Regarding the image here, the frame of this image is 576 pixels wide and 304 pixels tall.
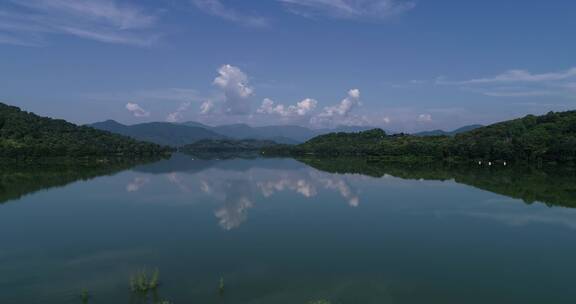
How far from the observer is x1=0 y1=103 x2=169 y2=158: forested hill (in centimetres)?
10000

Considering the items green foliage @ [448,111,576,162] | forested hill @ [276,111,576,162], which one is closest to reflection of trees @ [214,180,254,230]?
green foliage @ [448,111,576,162]

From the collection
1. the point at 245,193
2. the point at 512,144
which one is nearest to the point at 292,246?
the point at 245,193

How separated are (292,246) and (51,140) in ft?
363

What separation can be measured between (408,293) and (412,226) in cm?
1325

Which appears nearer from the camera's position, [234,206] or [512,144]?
[234,206]

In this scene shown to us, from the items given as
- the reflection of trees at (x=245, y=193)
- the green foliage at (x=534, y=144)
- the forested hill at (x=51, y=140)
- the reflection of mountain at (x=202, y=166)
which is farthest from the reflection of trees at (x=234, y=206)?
the forested hill at (x=51, y=140)

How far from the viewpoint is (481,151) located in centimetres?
9669

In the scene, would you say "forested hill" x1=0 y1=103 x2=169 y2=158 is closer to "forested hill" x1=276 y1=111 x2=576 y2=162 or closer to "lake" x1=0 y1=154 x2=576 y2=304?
"lake" x1=0 y1=154 x2=576 y2=304

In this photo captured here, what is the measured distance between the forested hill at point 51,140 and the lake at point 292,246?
64.5m

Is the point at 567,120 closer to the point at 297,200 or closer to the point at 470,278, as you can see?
the point at 297,200

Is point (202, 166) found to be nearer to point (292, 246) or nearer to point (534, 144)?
point (534, 144)

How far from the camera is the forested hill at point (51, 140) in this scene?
3937 inches

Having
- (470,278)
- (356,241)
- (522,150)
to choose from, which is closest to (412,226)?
(356,241)

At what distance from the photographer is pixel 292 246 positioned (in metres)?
22.0
